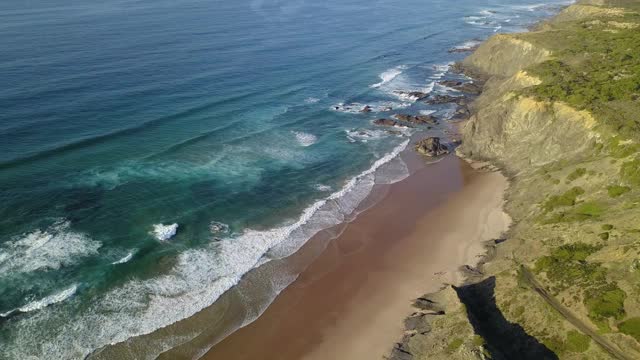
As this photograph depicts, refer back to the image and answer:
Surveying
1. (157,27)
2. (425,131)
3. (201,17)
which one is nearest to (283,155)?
(425,131)

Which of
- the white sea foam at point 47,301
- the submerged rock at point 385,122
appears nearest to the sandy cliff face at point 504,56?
the submerged rock at point 385,122

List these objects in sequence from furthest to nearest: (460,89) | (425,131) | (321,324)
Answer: (460,89)
(425,131)
(321,324)

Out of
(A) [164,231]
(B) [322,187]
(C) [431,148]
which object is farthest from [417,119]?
(A) [164,231]

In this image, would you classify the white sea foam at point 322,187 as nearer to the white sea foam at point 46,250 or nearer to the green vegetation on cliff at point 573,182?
the green vegetation on cliff at point 573,182

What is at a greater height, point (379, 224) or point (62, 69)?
point (62, 69)

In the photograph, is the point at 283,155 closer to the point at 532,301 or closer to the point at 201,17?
the point at 532,301

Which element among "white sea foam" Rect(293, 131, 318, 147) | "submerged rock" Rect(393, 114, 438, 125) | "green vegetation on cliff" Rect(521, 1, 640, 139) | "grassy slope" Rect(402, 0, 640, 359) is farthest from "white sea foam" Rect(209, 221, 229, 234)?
"green vegetation on cliff" Rect(521, 1, 640, 139)

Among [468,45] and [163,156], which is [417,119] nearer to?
[163,156]
